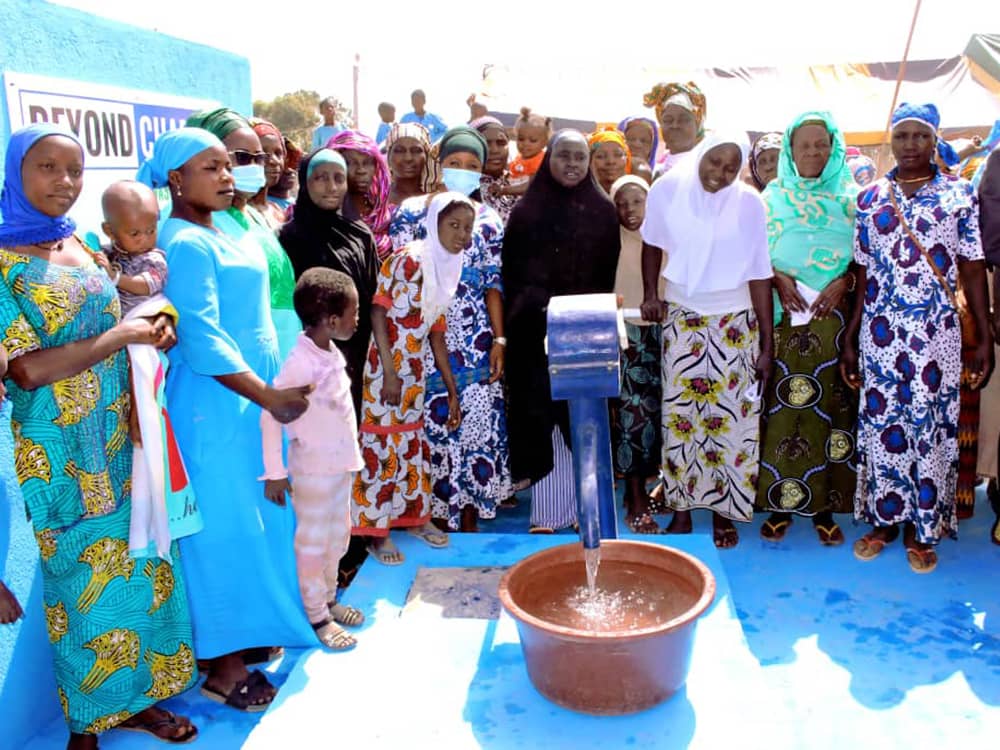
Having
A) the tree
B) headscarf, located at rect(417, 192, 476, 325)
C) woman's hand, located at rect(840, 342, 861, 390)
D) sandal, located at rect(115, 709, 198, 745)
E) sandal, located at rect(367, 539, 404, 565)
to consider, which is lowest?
sandal, located at rect(115, 709, 198, 745)

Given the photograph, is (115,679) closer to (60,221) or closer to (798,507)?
(60,221)

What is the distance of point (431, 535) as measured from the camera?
3654 millimetres

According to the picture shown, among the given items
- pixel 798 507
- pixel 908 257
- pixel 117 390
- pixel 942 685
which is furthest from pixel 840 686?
pixel 117 390

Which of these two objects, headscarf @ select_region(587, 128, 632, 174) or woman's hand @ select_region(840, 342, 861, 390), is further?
headscarf @ select_region(587, 128, 632, 174)

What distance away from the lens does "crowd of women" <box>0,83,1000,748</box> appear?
98.7 inches

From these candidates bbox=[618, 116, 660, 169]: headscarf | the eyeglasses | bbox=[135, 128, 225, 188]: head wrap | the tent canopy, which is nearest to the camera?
bbox=[135, 128, 225, 188]: head wrap

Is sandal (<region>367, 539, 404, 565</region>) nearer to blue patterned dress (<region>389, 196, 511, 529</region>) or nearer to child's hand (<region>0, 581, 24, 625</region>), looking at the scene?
blue patterned dress (<region>389, 196, 511, 529</region>)

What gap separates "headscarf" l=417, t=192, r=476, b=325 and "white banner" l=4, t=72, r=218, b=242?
1155mm

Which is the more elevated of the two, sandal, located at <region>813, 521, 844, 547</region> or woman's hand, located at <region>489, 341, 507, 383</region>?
woman's hand, located at <region>489, 341, 507, 383</region>

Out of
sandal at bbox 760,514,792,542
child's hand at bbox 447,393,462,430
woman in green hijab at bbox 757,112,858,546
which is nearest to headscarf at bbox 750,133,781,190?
woman in green hijab at bbox 757,112,858,546

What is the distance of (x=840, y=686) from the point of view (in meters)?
2.84

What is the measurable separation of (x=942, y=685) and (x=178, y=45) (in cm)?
395

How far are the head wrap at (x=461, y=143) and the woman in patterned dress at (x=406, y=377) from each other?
0.50 metres

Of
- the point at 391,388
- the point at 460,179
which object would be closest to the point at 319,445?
the point at 391,388
